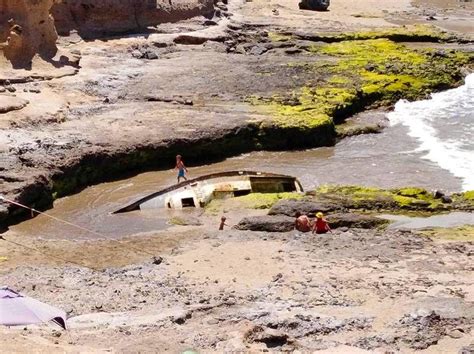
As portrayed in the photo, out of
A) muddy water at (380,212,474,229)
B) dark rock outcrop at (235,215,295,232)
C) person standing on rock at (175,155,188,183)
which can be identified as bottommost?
muddy water at (380,212,474,229)

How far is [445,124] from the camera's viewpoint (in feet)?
105

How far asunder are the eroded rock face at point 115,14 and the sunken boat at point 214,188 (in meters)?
17.2

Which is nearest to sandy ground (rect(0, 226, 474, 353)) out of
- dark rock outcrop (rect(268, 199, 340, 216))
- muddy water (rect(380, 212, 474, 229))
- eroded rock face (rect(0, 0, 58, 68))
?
muddy water (rect(380, 212, 474, 229))

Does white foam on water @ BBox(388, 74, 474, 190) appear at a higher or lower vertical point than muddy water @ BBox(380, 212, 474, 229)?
higher

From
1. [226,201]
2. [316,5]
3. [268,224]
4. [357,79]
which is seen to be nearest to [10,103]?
[226,201]

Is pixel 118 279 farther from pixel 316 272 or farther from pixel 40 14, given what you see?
pixel 40 14

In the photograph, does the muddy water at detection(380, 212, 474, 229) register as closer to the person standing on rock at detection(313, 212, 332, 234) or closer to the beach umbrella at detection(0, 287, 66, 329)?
the person standing on rock at detection(313, 212, 332, 234)

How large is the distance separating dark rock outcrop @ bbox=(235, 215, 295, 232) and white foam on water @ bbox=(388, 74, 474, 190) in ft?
22.2

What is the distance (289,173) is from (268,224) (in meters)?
5.76

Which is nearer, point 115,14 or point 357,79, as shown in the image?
point 357,79

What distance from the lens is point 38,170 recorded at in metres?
23.1

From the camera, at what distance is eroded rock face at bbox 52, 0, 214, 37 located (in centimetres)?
3878

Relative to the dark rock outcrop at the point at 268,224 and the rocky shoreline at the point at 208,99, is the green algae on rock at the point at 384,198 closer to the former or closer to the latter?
the dark rock outcrop at the point at 268,224

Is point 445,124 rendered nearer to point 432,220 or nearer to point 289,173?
point 289,173
